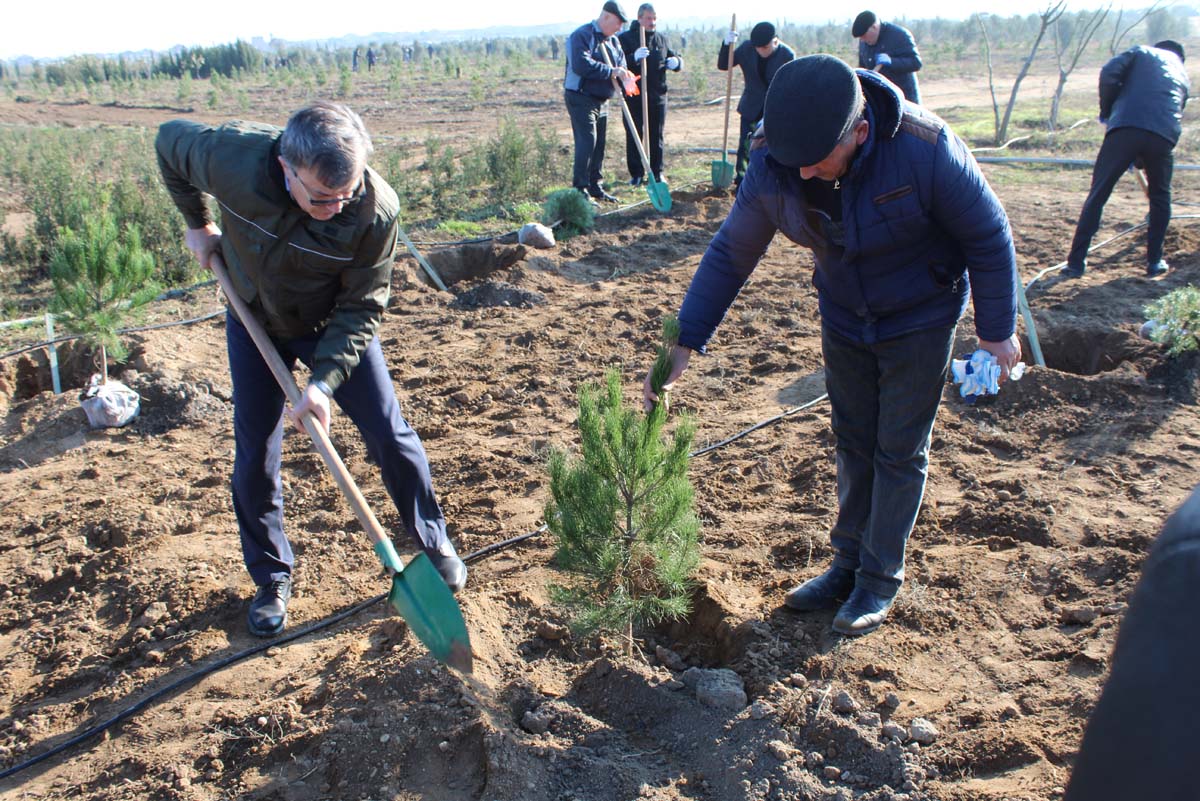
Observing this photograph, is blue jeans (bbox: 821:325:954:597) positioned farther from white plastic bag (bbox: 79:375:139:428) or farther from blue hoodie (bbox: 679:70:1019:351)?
white plastic bag (bbox: 79:375:139:428)

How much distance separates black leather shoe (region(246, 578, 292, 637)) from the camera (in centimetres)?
339

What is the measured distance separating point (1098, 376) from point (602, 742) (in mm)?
3728

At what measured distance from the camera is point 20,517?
427cm

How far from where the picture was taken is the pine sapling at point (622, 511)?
9.43 ft

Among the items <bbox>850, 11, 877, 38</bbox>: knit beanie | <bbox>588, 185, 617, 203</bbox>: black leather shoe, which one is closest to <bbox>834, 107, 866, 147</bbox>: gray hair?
<bbox>850, 11, 877, 38</bbox>: knit beanie

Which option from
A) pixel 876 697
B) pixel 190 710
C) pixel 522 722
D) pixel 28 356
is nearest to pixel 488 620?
pixel 522 722

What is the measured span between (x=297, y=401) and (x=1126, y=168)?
619 cm

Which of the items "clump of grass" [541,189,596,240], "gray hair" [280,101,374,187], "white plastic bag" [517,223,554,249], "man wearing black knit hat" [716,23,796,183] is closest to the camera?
"gray hair" [280,101,374,187]

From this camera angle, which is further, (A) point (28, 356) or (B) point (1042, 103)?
(B) point (1042, 103)

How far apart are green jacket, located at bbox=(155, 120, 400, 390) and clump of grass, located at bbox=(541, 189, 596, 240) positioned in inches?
216

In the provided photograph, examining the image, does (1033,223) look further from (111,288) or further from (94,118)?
(94,118)

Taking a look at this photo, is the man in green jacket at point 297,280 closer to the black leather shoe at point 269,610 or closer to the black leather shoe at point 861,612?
the black leather shoe at point 269,610

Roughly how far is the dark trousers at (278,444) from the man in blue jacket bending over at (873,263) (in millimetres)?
969

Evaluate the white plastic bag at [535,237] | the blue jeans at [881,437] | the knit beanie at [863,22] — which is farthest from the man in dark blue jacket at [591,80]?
the blue jeans at [881,437]
